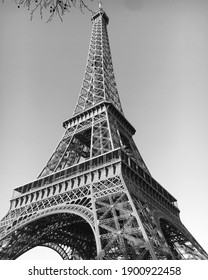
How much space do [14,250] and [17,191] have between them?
208 inches

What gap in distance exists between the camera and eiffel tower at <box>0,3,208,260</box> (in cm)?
1470

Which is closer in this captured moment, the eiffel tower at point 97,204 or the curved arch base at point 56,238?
the eiffel tower at point 97,204

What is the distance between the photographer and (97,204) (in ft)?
57.0

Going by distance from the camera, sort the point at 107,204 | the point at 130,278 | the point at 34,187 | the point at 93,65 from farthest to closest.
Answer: the point at 93,65
the point at 34,187
the point at 107,204
the point at 130,278

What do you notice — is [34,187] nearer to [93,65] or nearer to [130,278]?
[130,278]

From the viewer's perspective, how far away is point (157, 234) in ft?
52.3

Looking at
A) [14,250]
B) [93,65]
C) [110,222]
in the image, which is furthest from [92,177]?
[93,65]

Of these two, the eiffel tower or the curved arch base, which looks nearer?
the eiffel tower

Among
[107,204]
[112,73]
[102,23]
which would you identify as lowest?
[107,204]

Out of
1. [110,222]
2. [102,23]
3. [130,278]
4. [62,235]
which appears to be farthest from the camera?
[102,23]

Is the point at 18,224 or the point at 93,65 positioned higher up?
the point at 93,65

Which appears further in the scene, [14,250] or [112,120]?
[112,120]

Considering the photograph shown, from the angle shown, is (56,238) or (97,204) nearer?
(97,204)

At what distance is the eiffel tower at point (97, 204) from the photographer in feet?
48.2
